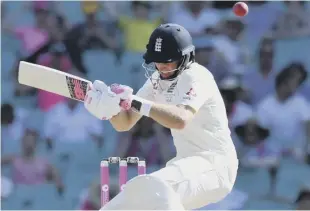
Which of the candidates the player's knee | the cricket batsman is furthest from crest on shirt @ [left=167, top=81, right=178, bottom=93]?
the player's knee

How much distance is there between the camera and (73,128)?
679 cm

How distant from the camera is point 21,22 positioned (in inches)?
282

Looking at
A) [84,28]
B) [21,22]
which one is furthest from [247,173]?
[21,22]

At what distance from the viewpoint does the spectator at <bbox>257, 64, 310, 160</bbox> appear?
6.62 meters

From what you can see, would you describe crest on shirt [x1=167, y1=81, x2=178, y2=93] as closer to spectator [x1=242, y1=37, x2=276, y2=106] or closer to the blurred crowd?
the blurred crowd

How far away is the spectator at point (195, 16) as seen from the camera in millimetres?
6918

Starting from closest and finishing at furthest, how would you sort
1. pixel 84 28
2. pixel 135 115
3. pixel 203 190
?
pixel 203 190 → pixel 135 115 → pixel 84 28

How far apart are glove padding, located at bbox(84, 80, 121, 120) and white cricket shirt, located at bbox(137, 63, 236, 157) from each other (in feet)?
1.16

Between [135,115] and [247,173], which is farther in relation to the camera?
[247,173]

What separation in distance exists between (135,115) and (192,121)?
0.35m

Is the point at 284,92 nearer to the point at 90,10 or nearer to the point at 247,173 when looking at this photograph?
the point at 247,173

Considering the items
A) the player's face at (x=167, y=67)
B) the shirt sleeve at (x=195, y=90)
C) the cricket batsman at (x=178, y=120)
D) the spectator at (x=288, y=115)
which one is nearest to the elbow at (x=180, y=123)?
the cricket batsman at (x=178, y=120)

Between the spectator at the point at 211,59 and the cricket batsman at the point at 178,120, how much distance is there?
2661 mm

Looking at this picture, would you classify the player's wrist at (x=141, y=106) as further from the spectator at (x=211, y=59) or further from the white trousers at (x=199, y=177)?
the spectator at (x=211, y=59)
